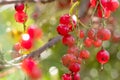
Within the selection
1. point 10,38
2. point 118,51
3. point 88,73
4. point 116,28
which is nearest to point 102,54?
point 116,28

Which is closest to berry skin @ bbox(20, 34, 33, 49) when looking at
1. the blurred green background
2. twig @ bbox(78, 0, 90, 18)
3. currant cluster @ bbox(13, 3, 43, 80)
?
currant cluster @ bbox(13, 3, 43, 80)

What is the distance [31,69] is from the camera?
3.01ft

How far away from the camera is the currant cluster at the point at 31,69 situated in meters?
0.88

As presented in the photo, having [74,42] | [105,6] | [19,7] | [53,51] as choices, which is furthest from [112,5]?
[53,51]

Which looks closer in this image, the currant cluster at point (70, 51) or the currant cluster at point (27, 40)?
the currant cluster at point (70, 51)

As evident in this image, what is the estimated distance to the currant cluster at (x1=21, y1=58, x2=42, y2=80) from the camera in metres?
0.88

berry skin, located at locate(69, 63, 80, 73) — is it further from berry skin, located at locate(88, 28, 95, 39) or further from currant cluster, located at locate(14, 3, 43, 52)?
currant cluster, located at locate(14, 3, 43, 52)

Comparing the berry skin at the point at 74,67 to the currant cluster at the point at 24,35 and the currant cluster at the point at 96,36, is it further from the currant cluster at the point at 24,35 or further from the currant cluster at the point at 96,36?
the currant cluster at the point at 24,35

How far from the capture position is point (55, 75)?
63.9 inches

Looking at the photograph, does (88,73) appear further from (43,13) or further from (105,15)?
(105,15)

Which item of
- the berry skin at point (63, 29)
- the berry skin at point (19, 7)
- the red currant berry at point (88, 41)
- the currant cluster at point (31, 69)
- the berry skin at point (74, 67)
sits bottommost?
the currant cluster at point (31, 69)

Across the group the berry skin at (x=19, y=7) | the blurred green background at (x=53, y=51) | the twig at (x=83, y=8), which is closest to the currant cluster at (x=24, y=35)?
the berry skin at (x=19, y=7)

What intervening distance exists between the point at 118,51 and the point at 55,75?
11.5 inches

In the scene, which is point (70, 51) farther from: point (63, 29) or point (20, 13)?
point (20, 13)
